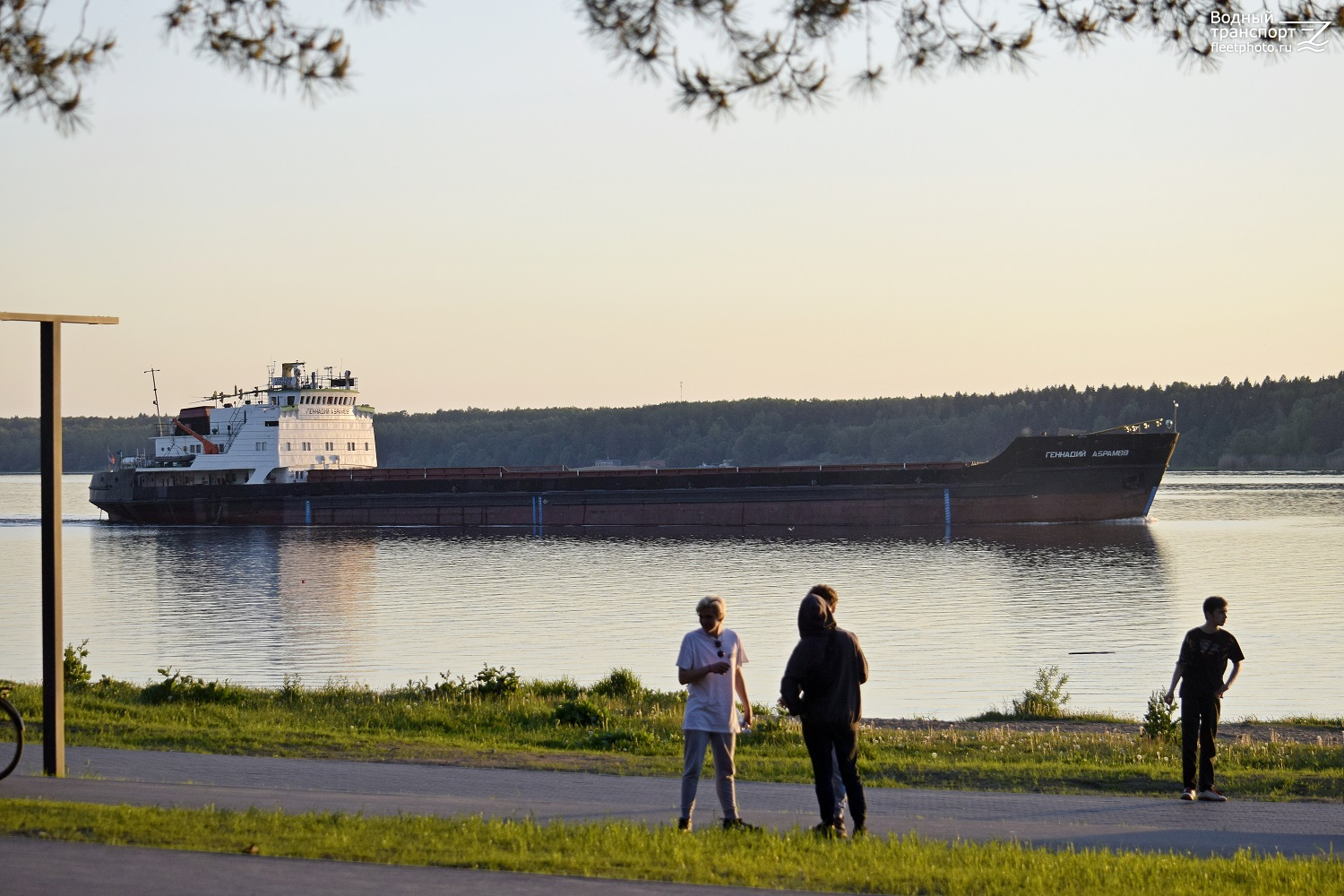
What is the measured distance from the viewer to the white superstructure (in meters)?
63.6

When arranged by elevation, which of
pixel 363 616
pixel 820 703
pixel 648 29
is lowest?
pixel 363 616

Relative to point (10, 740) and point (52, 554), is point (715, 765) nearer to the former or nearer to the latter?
point (52, 554)

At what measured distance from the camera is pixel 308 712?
568 inches

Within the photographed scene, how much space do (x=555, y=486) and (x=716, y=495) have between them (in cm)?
777

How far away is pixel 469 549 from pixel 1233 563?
93.0 feet

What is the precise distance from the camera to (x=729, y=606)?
32438 millimetres

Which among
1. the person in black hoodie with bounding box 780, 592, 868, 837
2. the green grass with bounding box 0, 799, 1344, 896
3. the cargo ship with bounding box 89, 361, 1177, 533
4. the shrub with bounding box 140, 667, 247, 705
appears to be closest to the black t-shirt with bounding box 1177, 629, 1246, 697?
the green grass with bounding box 0, 799, 1344, 896

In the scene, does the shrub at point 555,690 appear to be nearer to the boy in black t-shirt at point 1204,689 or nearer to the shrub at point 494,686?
the shrub at point 494,686

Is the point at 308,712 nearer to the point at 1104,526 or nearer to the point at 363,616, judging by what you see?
the point at 363,616

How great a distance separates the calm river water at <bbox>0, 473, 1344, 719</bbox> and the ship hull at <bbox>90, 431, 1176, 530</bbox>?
1.54 m

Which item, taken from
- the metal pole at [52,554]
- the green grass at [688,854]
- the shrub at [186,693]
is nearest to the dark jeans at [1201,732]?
the green grass at [688,854]

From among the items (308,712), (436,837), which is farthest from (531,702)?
(436,837)

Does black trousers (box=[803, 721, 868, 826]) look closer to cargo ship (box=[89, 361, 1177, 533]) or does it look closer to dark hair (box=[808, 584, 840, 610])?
dark hair (box=[808, 584, 840, 610])

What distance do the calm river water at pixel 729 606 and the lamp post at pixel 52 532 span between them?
451 inches
